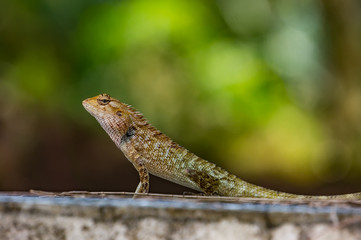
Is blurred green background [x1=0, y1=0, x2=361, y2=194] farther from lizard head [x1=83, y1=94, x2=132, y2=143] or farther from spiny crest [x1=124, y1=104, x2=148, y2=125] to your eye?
lizard head [x1=83, y1=94, x2=132, y2=143]

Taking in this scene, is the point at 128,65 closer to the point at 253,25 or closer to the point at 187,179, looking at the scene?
the point at 253,25

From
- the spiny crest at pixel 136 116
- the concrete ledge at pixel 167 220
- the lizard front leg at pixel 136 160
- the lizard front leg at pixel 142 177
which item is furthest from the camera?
the spiny crest at pixel 136 116

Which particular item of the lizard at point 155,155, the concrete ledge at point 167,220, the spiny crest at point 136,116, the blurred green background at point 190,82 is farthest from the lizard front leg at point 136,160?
the blurred green background at point 190,82

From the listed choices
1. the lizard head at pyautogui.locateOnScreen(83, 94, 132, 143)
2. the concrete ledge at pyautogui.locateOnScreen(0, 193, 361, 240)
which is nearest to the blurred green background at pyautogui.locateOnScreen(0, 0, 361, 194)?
the lizard head at pyautogui.locateOnScreen(83, 94, 132, 143)

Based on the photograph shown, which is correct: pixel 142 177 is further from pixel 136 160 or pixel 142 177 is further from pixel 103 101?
pixel 103 101

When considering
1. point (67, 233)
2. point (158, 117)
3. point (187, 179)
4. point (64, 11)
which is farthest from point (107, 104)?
point (64, 11)

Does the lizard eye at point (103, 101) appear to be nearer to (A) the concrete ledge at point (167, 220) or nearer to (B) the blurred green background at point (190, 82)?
(A) the concrete ledge at point (167, 220)
